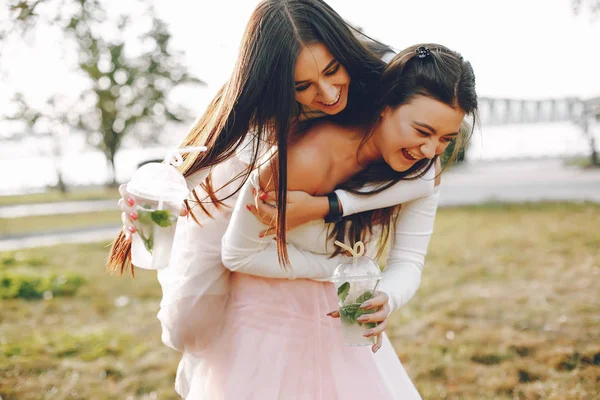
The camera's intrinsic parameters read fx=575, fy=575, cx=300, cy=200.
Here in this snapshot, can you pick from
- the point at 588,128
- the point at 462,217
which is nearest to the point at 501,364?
the point at 462,217

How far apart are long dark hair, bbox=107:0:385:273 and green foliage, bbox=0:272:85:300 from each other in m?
3.86

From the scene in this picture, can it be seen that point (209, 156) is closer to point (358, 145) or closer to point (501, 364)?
point (358, 145)

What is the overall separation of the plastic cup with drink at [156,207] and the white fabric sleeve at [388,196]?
54 cm

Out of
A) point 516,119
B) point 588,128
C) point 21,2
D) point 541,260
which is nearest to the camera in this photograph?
point 21,2

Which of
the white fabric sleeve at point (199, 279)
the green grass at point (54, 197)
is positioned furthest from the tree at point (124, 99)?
the white fabric sleeve at point (199, 279)

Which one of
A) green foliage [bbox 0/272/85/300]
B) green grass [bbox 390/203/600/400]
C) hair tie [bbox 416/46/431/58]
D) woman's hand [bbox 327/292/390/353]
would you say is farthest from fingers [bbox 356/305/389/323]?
green foliage [bbox 0/272/85/300]

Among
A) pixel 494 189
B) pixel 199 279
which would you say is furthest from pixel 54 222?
pixel 199 279

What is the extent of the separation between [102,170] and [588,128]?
46.8 feet

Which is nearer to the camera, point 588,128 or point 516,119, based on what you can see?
point 516,119

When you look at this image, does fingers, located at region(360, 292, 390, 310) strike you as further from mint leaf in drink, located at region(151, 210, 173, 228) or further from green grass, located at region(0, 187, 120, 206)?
green grass, located at region(0, 187, 120, 206)

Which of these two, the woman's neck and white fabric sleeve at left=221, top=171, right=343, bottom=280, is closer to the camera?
white fabric sleeve at left=221, top=171, right=343, bottom=280

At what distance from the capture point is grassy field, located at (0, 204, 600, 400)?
325cm

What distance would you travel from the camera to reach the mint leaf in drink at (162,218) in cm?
148

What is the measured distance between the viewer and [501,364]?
11.0 ft
